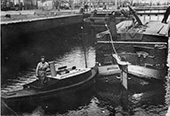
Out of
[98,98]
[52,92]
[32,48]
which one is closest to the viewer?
[52,92]

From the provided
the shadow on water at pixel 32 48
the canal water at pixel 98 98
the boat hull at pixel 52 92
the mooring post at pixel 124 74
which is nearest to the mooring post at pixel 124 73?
the mooring post at pixel 124 74

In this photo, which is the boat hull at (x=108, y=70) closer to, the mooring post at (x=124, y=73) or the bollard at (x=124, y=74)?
the mooring post at (x=124, y=73)

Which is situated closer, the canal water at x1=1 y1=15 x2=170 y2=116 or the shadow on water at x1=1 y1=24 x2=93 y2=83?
the canal water at x1=1 y1=15 x2=170 y2=116

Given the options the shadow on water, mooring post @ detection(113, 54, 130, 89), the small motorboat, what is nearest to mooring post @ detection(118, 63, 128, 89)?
mooring post @ detection(113, 54, 130, 89)

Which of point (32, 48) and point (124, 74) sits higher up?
point (124, 74)

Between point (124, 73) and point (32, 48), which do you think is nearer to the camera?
Result: point (124, 73)

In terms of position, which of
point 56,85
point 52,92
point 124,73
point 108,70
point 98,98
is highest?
point 124,73

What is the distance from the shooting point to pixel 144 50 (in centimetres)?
2261

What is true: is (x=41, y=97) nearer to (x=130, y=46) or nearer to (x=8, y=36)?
(x=130, y=46)

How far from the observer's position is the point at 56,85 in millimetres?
18406

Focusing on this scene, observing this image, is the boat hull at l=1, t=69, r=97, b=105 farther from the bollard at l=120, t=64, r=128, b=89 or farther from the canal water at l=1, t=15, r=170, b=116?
the bollard at l=120, t=64, r=128, b=89

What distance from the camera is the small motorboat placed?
16906 mm

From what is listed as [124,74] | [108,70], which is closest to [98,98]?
[124,74]

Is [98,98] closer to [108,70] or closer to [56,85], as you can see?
[108,70]
